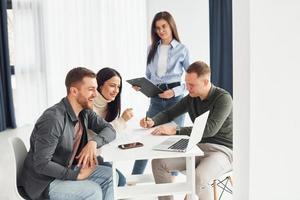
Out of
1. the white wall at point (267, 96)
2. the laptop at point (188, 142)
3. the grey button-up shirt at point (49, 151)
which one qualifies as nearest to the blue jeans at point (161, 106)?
the laptop at point (188, 142)

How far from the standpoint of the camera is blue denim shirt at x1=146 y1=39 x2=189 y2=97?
3656mm

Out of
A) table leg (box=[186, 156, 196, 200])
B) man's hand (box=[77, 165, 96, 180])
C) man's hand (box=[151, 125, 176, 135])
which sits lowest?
table leg (box=[186, 156, 196, 200])

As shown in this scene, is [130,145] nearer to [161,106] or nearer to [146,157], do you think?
[146,157]

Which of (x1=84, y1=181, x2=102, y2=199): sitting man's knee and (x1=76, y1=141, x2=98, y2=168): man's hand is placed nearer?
(x1=84, y1=181, x2=102, y2=199): sitting man's knee

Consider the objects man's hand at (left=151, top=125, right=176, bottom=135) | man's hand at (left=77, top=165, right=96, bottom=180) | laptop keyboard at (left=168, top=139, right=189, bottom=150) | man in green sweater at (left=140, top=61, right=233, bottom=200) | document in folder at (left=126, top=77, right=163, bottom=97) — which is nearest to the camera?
man's hand at (left=77, top=165, right=96, bottom=180)

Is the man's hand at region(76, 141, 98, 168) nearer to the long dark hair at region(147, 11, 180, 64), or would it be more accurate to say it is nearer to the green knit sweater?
the green knit sweater

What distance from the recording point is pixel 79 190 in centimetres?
226

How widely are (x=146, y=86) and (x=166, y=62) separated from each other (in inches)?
19.6

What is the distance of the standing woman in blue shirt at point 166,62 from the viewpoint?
356 cm

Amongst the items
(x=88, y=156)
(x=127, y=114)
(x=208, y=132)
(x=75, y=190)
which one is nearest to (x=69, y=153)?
Result: (x=88, y=156)

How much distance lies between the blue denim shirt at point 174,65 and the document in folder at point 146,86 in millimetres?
232

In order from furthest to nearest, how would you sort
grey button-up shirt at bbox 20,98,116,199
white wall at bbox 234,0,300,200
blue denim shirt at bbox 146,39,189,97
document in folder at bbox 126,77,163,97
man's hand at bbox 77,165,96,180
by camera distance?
1. blue denim shirt at bbox 146,39,189,97
2. document in folder at bbox 126,77,163,97
3. man's hand at bbox 77,165,96,180
4. grey button-up shirt at bbox 20,98,116,199
5. white wall at bbox 234,0,300,200

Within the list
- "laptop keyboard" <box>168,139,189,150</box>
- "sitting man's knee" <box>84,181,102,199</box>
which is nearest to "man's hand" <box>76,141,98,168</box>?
"sitting man's knee" <box>84,181,102,199</box>

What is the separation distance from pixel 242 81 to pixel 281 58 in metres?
0.15
